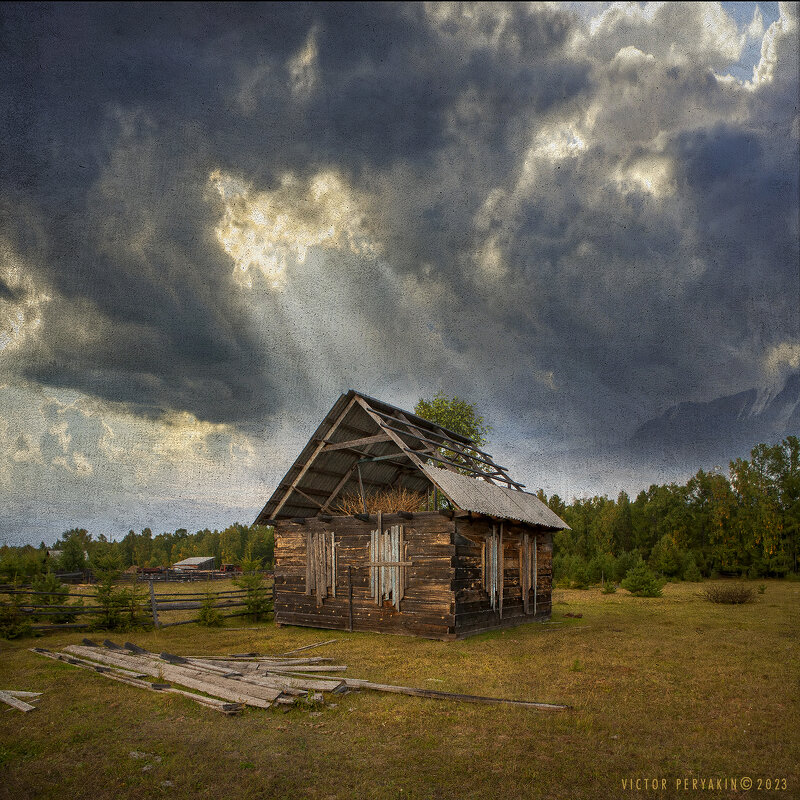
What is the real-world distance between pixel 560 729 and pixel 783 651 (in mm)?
10187

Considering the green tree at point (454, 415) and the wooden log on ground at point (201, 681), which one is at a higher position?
the green tree at point (454, 415)

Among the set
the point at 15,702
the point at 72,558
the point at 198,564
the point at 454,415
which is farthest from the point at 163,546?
the point at 15,702

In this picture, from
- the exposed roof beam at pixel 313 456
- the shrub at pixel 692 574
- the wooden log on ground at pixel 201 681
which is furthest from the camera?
the shrub at pixel 692 574

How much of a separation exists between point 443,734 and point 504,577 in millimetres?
12189

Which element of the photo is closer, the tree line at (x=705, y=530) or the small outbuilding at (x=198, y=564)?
the tree line at (x=705, y=530)

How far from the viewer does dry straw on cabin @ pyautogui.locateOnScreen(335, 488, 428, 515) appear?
20688 mm

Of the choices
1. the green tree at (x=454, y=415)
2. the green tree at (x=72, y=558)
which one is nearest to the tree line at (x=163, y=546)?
the green tree at (x=72, y=558)

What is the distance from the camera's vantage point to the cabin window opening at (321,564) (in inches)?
783

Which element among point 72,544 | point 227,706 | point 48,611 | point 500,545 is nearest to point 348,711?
point 227,706

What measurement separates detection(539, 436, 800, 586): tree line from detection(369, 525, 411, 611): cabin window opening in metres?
29.0

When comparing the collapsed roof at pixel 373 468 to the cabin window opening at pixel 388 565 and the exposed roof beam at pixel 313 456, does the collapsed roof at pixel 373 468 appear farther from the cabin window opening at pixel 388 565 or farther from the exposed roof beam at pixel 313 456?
the cabin window opening at pixel 388 565

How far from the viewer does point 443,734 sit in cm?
809

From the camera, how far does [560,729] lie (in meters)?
8.32

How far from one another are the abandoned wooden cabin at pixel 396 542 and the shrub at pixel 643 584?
12.7 m
